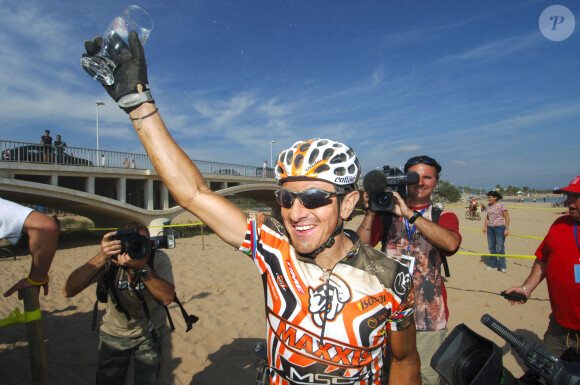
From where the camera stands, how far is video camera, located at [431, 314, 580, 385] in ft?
3.85

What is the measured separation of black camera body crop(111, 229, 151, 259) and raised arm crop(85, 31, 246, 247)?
1204 mm

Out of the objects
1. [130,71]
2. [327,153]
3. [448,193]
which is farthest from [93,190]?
[448,193]

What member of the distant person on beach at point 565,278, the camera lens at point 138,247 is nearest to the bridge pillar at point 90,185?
the camera lens at point 138,247

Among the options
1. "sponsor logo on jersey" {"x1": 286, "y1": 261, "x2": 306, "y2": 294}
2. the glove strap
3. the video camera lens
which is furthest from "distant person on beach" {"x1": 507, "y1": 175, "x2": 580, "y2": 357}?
the glove strap

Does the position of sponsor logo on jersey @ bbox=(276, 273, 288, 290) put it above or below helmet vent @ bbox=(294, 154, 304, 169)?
below

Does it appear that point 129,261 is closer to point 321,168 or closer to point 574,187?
point 321,168

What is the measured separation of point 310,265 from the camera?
1.69 metres

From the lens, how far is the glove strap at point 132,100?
1556 millimetres

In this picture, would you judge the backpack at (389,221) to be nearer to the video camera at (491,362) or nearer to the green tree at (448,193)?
the video camera at (491,362)

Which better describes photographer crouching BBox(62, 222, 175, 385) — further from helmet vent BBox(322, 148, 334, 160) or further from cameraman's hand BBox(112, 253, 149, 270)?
helmet vent BBox(322, 148, 334, 160)

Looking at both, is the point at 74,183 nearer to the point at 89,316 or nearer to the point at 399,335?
the point at 89,316

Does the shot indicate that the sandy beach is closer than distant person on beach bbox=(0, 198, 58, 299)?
No

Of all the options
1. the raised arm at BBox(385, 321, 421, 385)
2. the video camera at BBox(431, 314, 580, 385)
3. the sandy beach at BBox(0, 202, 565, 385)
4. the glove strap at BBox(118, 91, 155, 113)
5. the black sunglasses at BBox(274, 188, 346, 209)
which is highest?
the glove strap at BBox(118, 91, 155, 113)

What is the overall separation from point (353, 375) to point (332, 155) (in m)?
1.18
